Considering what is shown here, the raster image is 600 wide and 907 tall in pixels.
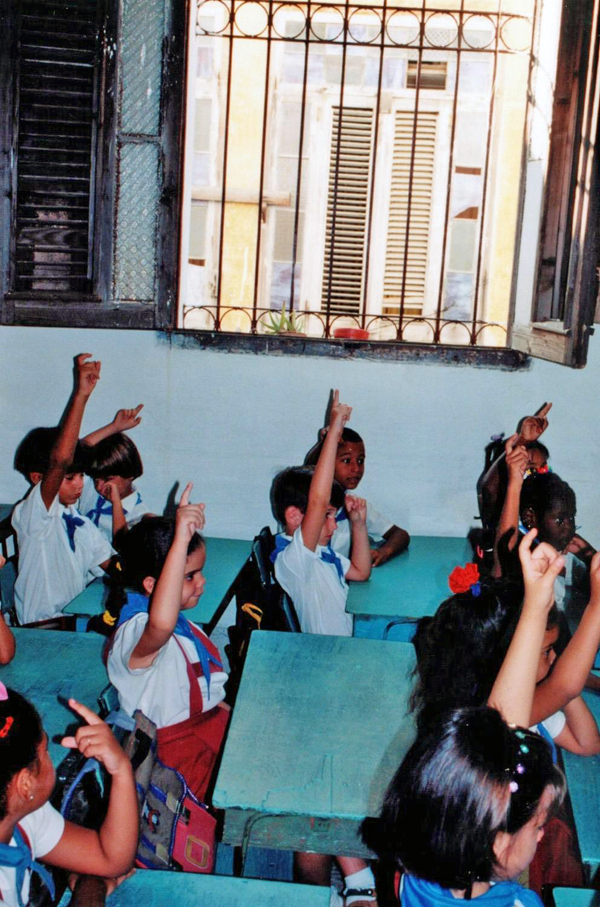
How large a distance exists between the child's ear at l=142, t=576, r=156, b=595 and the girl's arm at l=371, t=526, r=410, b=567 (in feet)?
4.77

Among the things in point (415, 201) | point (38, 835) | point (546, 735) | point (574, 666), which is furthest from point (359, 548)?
point (415, 201)

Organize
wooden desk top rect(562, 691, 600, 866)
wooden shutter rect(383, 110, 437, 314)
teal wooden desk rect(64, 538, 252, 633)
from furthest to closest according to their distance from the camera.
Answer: wooden shutter rect(383, 110, 437, 314) → teal wooden desk rect(64, 538, 252, 633) → wooden desk top rect(562, 691, 600, 866)

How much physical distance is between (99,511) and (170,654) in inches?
60.1

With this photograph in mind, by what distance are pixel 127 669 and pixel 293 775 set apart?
0.57 m

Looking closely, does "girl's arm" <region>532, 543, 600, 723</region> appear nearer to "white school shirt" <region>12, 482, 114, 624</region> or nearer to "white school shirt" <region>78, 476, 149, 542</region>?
"white school shirt" <region>12, 482, 114, 624</region>

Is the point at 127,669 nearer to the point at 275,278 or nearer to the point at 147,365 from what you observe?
the point at 147,365

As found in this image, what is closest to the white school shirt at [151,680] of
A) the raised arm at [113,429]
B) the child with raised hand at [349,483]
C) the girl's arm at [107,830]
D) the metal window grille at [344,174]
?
the girl's arm at [107,830]


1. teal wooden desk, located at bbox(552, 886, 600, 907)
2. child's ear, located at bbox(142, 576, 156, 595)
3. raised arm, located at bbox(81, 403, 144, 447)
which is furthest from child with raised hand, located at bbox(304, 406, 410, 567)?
teal wooden desk, located at bbox(552, 886, 600, 907)

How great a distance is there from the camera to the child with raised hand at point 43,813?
154 centimetres

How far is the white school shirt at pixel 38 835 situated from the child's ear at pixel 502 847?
0.78m

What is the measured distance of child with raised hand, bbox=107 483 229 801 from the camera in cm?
216

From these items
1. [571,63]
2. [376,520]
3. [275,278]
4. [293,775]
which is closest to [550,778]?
[293,775]

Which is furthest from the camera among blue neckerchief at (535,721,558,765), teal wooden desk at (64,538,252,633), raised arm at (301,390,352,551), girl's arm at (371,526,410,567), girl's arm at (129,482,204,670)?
girl's arm at (371,526,410,567)

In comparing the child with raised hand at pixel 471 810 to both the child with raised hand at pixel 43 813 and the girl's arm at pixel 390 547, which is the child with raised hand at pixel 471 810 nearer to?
the child with raised hand at pixel 43 813
